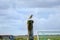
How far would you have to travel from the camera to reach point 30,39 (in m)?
10.0

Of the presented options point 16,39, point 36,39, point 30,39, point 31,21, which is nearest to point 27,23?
point 31,21

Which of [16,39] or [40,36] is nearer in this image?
[40,36]

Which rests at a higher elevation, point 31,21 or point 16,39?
point 31,21

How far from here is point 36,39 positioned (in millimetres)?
11516

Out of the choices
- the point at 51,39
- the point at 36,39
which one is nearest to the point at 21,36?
the point at 36,39

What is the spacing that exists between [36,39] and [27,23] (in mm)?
1634

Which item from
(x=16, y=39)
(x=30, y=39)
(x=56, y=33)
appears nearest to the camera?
(x=30, y=39)

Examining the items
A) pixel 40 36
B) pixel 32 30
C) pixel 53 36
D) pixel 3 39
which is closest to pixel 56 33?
pixel 53 36

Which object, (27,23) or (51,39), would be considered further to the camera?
(51,39)

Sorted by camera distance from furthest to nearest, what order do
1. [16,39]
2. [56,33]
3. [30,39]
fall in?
[16,39]
[56,33]
[30,39]

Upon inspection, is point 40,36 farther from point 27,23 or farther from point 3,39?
point 3,39

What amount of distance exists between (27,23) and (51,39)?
185 centimetres

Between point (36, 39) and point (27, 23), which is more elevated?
point (27, 23)

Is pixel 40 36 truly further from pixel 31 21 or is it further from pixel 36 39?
pixel 31 21
